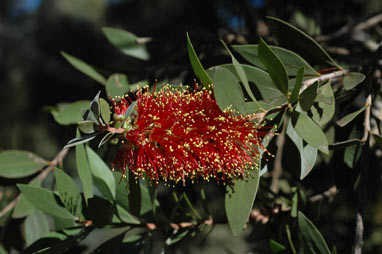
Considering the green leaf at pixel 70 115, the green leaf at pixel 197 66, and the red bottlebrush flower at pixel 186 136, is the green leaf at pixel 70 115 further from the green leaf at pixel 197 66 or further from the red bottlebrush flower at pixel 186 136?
the green leaf at pixel 197 66

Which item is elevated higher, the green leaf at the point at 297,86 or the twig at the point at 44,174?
the green leaf at the point at 297,86

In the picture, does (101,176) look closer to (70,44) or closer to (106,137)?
(106,137)

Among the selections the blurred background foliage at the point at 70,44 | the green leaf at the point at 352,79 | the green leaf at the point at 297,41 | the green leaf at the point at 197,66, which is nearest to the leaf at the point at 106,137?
the green leaf at the point at 197,66

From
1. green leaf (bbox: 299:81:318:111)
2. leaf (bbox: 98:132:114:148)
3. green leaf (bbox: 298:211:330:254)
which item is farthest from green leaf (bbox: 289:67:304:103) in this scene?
leaf (bbox: 98:132:114:148)

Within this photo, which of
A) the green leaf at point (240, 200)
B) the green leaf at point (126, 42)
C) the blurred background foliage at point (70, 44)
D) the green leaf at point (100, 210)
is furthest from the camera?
the blurred background foliage at point (70, 44)

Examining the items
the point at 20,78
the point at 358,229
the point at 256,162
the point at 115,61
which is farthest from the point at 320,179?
the point at 20,78

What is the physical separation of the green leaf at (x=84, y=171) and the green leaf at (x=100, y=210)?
4cm

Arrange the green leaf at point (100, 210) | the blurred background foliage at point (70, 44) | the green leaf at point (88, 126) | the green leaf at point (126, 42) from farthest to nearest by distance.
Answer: the blurred background foliage at point (70, 44), the green leaf at point (126, 42), the green leaf at point (100, 210), the green leaf at point (88, 126)

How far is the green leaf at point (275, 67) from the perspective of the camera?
73 cm

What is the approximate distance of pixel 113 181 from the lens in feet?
3.17

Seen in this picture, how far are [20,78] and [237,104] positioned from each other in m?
10.6

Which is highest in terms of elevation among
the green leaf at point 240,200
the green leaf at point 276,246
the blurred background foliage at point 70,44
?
the green leaf at point 240,200

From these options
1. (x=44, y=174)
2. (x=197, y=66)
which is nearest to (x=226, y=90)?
(x=197, y=66)

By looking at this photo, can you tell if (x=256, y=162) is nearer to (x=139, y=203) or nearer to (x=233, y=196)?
(x=233, y=196)
